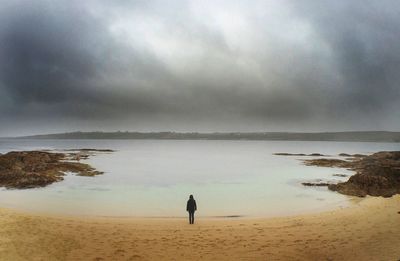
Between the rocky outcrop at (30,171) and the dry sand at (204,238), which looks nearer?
the dry sand at (204,238)

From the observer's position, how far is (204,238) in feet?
55.1

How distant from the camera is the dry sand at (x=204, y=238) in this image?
1377 centimetres

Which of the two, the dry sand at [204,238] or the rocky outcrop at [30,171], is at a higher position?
the rocky outcrop at [30,171]

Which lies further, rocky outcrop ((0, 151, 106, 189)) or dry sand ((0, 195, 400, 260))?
rocky outcrop ((0, 151, 106, 189))

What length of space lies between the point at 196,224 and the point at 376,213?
40.8ft

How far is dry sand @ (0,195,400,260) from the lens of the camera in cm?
1377

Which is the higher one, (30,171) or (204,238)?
(30,171)

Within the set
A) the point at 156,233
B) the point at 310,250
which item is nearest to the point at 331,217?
the point at 310,250

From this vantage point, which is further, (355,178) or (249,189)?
(249,189)

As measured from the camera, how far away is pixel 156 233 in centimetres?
1766

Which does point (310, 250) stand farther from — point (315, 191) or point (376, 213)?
point (315, 191)

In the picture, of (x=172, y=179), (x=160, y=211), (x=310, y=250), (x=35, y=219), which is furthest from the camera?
(x=172, y=179)

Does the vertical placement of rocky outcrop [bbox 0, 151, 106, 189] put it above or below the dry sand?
above

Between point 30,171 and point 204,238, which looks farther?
point 30,171
